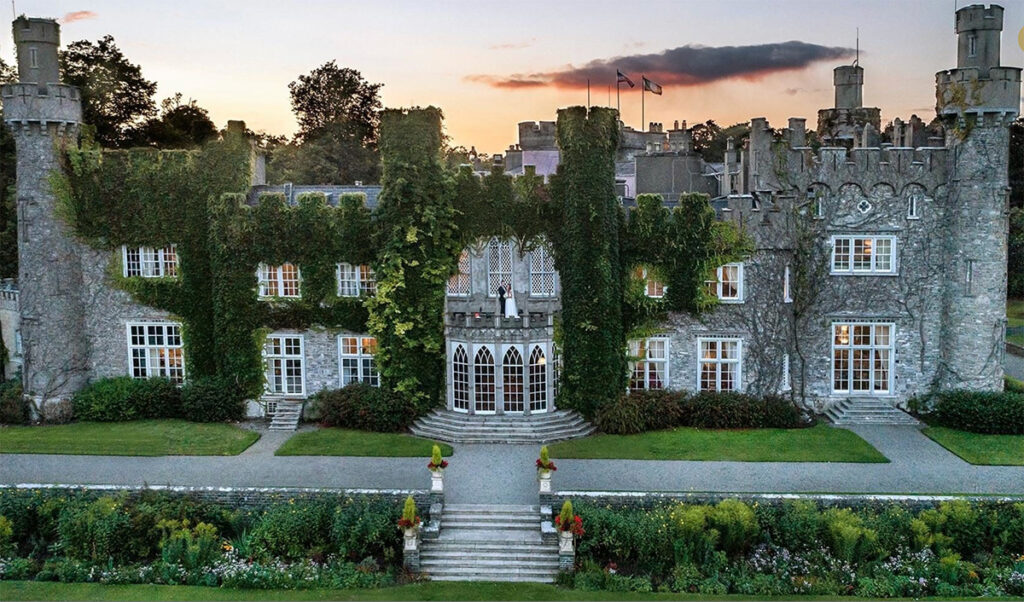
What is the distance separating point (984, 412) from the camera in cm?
2972

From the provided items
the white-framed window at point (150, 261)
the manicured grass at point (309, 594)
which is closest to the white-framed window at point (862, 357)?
the manicured grass at point (309, 594)

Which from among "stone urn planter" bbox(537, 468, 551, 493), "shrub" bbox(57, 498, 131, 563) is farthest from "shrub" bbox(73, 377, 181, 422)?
"stone urn planter" bbox(537, 468, 551, 493)

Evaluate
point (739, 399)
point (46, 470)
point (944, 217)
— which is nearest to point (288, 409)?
point (46, 470)

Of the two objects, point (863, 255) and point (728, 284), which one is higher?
point (863, 255)

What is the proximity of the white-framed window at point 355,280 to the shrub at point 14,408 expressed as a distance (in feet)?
37.4

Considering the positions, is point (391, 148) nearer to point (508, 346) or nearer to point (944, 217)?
point (508, 346)

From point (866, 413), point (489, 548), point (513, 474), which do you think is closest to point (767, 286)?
point (866, 413)

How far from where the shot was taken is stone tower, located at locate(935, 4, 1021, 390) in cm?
3005

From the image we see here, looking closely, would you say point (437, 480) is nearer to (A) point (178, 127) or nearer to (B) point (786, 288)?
(B) point (786, 288)

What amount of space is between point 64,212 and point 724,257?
22675 mm

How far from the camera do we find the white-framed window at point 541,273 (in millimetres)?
31547

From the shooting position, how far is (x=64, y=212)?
3219 cm

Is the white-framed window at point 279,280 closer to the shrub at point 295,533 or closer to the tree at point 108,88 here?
the shrub at point 295,533

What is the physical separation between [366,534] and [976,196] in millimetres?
22481
